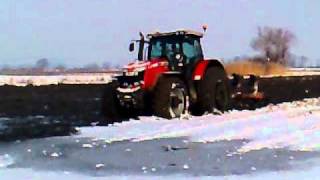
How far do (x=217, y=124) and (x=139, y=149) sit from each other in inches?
123

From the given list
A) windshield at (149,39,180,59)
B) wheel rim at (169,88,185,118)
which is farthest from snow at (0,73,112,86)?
wheel rim at (169,88,185,118)

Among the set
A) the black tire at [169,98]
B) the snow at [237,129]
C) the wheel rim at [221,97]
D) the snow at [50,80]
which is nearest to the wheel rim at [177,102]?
the black tire at [169,98]

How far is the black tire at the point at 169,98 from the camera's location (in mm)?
14594

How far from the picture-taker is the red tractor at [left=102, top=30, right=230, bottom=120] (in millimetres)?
14703

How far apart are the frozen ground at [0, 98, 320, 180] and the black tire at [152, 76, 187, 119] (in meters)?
0.43

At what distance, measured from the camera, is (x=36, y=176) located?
793 centimetres

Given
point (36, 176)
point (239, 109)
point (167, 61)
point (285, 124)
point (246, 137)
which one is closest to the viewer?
point (36, 176)

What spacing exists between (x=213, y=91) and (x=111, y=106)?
262cm

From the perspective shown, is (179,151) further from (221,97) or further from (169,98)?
(221,97)

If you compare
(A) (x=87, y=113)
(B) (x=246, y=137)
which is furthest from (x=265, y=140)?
(A) (x=87, y=113)

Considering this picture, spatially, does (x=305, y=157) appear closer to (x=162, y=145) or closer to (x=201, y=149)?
(x=201, y=149)

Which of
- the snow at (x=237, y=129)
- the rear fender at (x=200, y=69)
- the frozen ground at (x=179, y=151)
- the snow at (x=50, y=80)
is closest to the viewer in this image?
the frozen ground at (x=179, y=151)

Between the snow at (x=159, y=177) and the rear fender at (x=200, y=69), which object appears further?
the rear fender at (x=200, y=69)

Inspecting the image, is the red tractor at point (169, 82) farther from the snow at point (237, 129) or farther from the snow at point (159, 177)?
the snow at point (159, 177)
